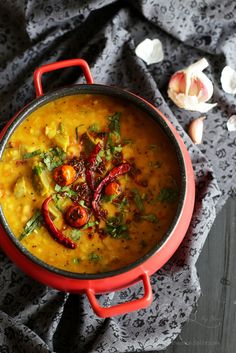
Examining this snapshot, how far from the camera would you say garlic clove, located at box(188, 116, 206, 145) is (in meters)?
2.14

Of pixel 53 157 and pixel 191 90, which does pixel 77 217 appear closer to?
pixel 53 157

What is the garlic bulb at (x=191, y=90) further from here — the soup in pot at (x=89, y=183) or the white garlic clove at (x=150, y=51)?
the soup in pot at (x=89, y=183)

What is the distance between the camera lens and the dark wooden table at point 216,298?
6.82 ft

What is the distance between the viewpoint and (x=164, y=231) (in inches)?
73.3

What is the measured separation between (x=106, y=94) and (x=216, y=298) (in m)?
0.67

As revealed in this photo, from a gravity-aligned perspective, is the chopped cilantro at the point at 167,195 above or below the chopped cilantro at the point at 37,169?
below

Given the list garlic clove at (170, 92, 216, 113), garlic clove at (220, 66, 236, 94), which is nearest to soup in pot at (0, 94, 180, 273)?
garlic clove at (170, 92, 216, 113)

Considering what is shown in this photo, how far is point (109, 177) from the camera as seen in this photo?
1891 millimetres

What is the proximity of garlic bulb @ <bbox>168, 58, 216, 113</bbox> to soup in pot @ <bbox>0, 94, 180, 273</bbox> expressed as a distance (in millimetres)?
228

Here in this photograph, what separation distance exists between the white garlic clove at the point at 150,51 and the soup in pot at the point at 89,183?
281mm

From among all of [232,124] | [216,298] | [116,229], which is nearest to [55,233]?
[116,229]

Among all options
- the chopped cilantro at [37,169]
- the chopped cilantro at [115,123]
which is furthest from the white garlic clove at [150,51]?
the chopped cilantro at [37,169]

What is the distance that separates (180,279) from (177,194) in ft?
0.96

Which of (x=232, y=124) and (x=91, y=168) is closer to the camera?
(x=91, y=168)
